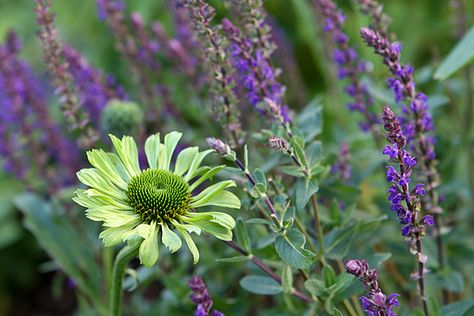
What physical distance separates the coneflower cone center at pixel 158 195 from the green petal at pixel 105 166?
0.05 feet

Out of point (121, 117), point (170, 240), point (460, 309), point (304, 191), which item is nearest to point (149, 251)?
point (170, 240)

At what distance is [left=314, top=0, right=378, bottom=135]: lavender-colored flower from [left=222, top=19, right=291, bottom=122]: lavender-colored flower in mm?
175

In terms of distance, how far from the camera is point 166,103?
167 cm

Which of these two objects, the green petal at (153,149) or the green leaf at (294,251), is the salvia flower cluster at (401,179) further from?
the green petal at (153,149)

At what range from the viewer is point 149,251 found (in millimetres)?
796

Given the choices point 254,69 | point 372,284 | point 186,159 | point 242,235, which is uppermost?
point 254,69

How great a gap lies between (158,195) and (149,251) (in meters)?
0.10

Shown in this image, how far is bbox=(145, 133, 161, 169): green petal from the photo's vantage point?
3.14 feet

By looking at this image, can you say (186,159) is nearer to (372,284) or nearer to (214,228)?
(214,228)

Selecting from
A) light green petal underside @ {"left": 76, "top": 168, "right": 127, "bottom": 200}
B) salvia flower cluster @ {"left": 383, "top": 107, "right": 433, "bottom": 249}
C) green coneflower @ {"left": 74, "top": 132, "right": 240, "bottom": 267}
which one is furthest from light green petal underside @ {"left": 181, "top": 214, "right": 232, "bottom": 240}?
salvia flower cluster @ {"left": 383, "top": 107, "right": 433, "bottom": 249}

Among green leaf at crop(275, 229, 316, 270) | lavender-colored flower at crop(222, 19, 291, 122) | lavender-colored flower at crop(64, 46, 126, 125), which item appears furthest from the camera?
lavender-colored flower at crop(64, 46, 126, 125)

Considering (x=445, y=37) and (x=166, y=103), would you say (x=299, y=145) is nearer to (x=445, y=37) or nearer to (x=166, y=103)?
(x=166, y=103)

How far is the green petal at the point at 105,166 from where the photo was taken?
87 centimetres

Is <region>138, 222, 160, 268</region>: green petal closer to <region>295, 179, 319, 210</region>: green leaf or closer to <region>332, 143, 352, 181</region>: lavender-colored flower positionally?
<region>295, 179, 319, 210</region>: green leaf
